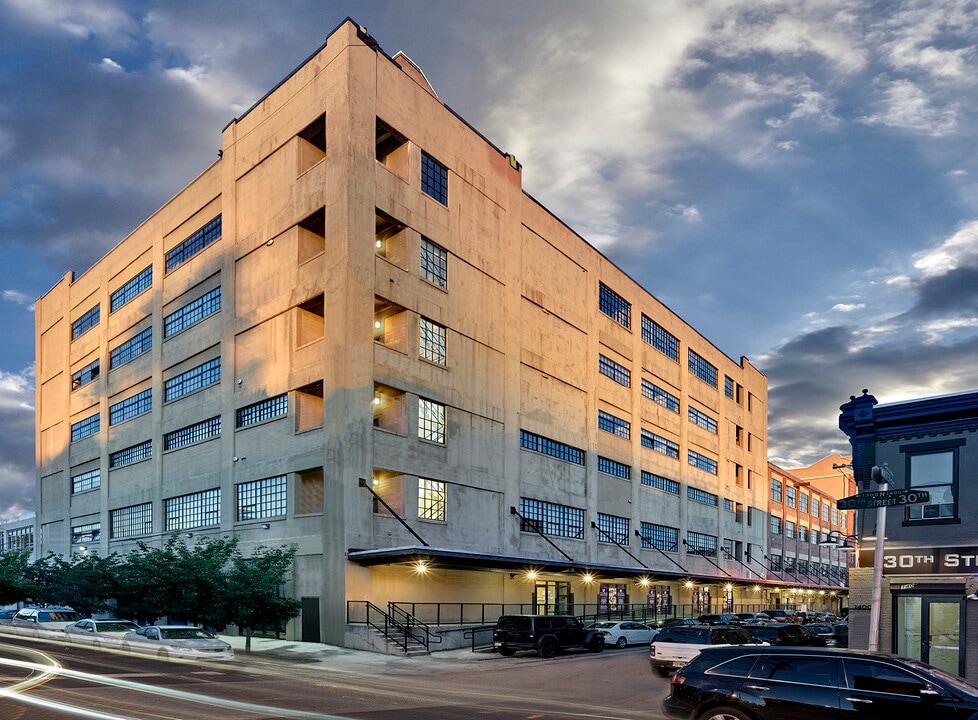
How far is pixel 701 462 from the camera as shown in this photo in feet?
255

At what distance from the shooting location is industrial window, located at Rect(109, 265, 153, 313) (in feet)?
194

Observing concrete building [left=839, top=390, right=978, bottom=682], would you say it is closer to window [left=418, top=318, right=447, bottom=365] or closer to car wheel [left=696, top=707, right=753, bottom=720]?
car wheel [left=696, top=707, right=753, bottom=720]

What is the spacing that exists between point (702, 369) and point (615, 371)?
64.5ft

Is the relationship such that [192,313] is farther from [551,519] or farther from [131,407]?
[551,519]

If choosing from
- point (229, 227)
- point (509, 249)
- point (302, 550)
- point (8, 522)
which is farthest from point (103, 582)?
point (8, 522)

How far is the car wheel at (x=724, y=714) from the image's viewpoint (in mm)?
13403

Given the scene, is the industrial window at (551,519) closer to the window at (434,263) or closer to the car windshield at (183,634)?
the window at (434,263)

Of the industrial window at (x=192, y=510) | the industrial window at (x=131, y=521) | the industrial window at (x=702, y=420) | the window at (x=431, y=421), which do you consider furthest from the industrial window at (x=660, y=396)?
the industrial window at (x=131, y=521)

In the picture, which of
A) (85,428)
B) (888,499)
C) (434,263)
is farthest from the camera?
(85,428)

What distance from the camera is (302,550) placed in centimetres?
4028

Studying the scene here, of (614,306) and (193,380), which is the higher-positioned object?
(614,306)

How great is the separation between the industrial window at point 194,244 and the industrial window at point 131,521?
50.6 feet

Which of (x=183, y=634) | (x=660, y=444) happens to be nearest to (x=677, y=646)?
(x=183, y=634)

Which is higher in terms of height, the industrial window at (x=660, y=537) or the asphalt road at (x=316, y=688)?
the asphalt road at (x=316, y=688)
